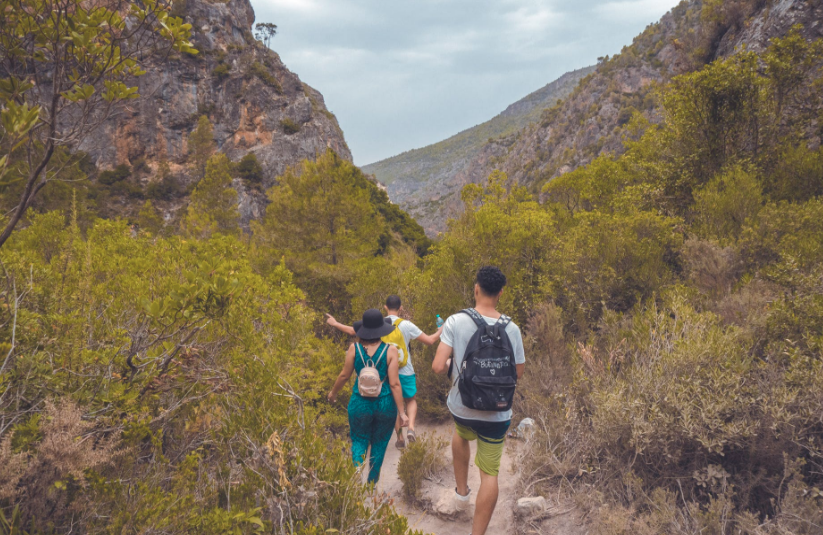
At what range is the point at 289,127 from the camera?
43094mm

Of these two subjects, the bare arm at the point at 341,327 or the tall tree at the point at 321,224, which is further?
the tall tree at the point at 321,224

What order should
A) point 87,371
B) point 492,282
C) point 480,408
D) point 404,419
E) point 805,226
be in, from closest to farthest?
point 87,371, point 480,408, point 492,282, point 404,419, point 805,226


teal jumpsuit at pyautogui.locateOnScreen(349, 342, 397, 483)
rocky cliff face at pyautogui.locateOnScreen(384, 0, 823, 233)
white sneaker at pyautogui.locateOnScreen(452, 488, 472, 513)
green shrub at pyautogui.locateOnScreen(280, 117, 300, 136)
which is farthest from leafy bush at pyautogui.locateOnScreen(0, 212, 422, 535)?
green shrub at pyautogui.locateOnScreen(280, 117, 300, 136)

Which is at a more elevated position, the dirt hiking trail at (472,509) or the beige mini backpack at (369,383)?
the beige mini backpack at (369,383)

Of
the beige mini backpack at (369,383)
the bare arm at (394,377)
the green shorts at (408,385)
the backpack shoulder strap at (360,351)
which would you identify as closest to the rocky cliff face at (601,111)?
the green shorts at (408,385)

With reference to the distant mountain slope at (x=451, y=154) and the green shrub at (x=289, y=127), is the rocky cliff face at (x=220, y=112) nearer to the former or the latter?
the green shrub at (x=289, y=127)

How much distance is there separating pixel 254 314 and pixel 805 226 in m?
7.97

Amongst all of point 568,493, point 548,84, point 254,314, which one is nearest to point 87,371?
point 254,314

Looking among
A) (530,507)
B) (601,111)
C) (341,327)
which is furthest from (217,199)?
(601,111)

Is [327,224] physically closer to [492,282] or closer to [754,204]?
[492,282]

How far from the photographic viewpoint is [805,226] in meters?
6.01

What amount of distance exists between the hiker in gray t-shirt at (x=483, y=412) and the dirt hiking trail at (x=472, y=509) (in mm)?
550

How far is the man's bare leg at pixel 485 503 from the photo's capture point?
293 centimetres

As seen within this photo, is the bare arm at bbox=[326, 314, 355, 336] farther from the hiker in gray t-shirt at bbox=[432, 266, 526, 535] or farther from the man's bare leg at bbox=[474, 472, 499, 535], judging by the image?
the man's bare leg at bbox=[474, 472, 499, 535]
